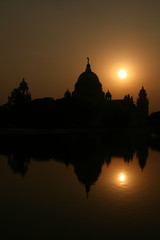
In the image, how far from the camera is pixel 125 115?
94.9 meters

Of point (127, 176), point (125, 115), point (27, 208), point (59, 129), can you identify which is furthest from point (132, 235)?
point (125, 115)

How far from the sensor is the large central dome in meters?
135

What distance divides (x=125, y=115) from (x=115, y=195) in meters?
85.4

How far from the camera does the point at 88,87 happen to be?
136m

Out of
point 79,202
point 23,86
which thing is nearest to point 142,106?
point 23,86

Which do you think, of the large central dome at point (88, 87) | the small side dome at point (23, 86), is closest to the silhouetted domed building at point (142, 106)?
the large central dome at point (88, 87)

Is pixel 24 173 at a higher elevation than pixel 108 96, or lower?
lower

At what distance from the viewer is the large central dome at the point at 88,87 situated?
135 m

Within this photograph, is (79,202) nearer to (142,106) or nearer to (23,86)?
(23,86)

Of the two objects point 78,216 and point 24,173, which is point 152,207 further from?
point 24,173

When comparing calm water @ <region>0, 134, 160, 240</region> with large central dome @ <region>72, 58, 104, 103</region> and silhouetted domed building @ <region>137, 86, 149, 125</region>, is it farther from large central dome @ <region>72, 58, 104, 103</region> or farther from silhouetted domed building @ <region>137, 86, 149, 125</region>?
silhouetted domed building @ <region>137, 86, 149, 125</region>

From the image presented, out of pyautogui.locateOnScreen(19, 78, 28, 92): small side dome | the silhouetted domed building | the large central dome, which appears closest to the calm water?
pyautogui.locateOnScreen(19, 78, 28, 92): small side dome

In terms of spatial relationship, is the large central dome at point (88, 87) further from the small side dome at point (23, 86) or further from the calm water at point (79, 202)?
the calm water at point (79, 202)

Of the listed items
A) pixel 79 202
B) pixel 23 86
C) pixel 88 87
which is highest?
pixel 88 87
